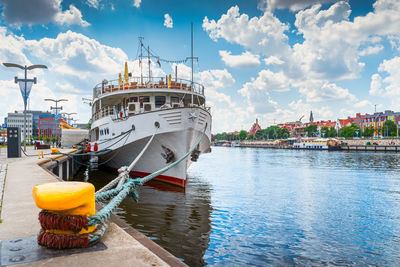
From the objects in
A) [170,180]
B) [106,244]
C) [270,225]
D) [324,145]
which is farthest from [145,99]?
[324,145]

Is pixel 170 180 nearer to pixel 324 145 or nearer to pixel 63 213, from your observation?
pixel 63 213

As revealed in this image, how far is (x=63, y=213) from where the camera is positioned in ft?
9.72

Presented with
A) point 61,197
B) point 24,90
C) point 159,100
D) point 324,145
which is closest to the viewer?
point 61,197

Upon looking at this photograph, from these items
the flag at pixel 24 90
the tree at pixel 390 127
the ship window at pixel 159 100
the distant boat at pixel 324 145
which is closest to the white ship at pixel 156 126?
the ship window at pixel 159 100

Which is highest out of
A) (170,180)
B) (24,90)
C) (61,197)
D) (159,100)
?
(24,90)

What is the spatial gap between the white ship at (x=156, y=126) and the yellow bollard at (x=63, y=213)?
32.5ft

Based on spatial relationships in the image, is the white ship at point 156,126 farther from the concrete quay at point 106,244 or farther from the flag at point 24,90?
the concrete quay at point 106,244

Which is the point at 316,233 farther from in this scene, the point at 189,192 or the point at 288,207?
the point at 189,192

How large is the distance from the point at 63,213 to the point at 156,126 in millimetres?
10412

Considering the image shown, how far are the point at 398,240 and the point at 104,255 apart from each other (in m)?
8.22

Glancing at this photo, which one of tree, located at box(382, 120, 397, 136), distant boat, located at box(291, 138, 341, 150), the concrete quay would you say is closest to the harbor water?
the concrete quay

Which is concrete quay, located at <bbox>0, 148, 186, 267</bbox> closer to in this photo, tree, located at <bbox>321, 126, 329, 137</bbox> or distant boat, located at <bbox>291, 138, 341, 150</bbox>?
distant boat, located at <bbox>291, 138, 341, 150</bbox>

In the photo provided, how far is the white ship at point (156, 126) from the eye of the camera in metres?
13.0

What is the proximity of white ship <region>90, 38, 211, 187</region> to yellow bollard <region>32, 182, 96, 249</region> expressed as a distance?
9911 mm
